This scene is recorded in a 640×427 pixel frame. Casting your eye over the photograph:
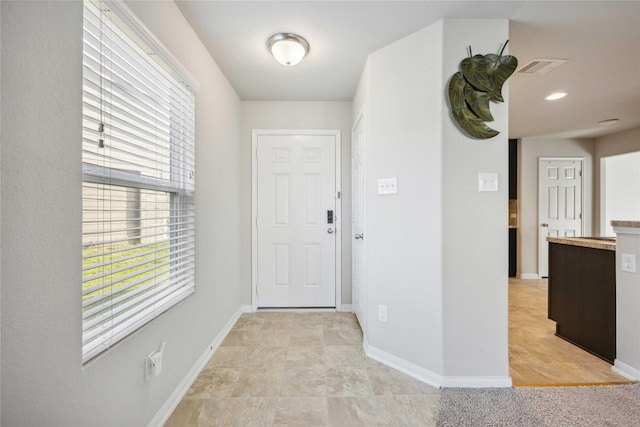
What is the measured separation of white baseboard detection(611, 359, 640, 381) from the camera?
1.88 meters

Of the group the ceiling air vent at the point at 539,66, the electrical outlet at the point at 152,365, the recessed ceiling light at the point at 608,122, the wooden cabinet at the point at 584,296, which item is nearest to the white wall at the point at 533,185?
the recessed ceiling light at the point at 608,122

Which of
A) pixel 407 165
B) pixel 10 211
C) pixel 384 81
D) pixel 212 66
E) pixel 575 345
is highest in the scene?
pixel 212 66

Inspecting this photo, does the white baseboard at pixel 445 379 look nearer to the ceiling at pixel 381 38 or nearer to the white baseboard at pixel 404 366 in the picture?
the white baseboard at pixel 404 366

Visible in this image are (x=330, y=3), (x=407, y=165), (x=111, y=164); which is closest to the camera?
(x=111, y=164)

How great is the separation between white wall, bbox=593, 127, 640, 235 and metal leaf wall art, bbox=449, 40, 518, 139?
4.29 m

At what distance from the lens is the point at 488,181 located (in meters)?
1.79

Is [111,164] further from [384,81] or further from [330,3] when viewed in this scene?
[384,81]

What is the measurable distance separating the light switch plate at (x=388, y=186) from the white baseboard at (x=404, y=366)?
3.92 feet

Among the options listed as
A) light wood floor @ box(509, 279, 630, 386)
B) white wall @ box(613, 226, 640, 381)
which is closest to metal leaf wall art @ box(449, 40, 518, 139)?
white wall @ box(613, 226, 640, 381)

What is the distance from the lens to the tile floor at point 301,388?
1535 mm

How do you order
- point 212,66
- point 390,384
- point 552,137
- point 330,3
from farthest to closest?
1. point 552,137
2. point 212,66
3. point 390,384
4. point 330,3

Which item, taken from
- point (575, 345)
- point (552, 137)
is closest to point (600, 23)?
point (575, 345)

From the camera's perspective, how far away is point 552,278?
2.65 metres

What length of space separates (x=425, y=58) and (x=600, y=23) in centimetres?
114
